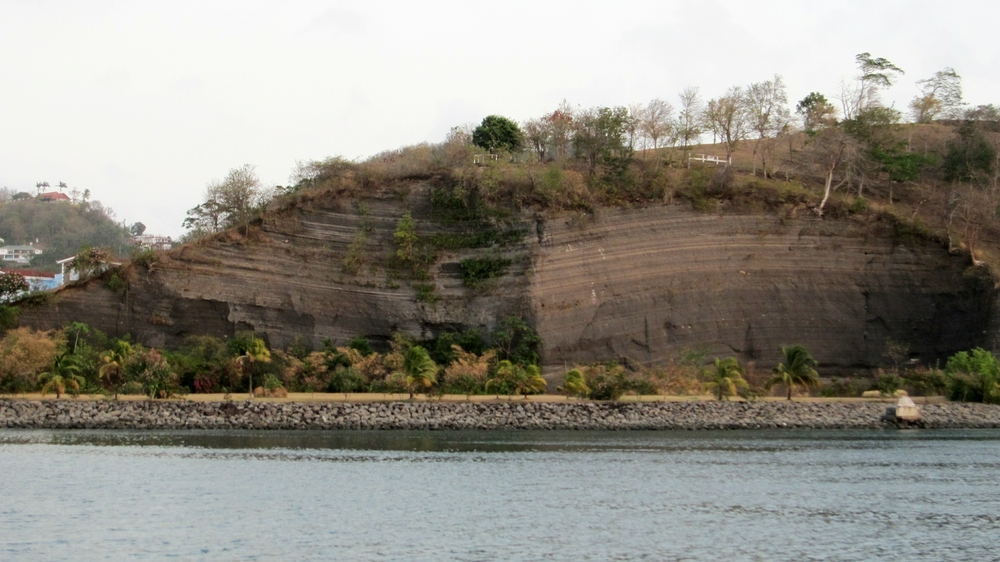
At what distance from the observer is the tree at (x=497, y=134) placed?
66938 millimetres

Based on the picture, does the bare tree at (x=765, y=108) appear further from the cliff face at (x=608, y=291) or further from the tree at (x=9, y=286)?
the tree at (x=9, y=286)

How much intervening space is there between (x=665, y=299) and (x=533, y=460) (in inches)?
948

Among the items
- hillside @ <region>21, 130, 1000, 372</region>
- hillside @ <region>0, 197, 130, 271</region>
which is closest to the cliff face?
hillside @ <region>21, 130, 1000, 372</region>

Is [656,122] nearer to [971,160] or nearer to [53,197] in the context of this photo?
[971,160]

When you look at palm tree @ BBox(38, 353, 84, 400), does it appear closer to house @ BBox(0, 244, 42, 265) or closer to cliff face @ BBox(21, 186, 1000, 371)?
cliff face @ BBox(21, 186, 1000, 371)

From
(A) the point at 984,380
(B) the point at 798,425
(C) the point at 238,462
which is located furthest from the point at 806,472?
(A) the point at 984,380

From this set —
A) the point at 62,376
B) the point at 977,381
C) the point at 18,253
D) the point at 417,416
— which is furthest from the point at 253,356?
the point at 18,253

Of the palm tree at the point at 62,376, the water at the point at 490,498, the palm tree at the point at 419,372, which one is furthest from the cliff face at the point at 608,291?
the water at the point at 490,498

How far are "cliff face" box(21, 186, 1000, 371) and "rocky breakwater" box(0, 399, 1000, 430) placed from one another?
9.39 m

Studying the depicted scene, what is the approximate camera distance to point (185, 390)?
161 feet

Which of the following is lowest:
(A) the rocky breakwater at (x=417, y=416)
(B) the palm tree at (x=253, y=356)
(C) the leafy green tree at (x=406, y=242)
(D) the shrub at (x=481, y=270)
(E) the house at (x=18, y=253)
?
(A) the rocky breakwater at (x=417, y=416)

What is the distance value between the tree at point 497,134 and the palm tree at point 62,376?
28945 millimetres

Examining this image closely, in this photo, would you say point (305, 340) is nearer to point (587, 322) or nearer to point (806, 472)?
point (587, 322)

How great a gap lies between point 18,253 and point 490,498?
454ft
